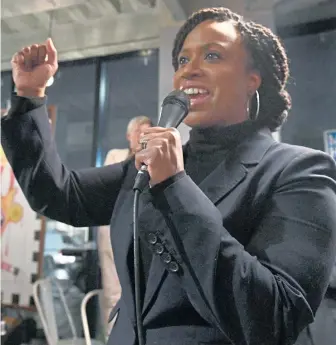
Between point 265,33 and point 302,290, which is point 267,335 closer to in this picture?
point 302,290

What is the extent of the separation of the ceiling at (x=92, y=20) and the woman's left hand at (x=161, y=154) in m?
0.66

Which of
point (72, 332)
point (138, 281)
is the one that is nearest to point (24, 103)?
point (138, 281)

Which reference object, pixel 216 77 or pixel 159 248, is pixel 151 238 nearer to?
pixel 159 248

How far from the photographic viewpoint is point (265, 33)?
688 millimetres

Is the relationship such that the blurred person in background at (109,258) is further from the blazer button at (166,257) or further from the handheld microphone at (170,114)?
the blazer button at (166,257)

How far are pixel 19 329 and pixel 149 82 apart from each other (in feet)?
2.92

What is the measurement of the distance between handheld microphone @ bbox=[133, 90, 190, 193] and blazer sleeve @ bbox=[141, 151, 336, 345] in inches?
1.5

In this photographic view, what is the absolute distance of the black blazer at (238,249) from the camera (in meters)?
0.45

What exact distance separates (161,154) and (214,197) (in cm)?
13

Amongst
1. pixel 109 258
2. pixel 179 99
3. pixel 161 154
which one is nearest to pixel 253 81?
pixel 179 99

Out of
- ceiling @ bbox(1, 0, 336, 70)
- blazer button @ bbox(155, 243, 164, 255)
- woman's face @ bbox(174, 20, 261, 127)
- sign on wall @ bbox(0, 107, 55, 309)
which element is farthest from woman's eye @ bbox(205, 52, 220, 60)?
sign on wall @ bbox(0, 107, 55, 309)

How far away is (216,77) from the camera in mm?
641

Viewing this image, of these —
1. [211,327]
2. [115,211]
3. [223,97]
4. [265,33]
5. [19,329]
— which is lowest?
[19,329]

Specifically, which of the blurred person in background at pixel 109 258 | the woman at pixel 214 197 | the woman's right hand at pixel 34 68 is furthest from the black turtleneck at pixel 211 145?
the blurred person in background at pixel 109 258
